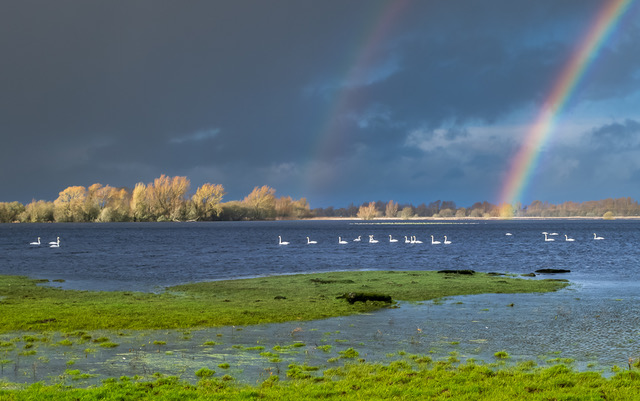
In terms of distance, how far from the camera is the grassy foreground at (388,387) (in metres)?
11.2

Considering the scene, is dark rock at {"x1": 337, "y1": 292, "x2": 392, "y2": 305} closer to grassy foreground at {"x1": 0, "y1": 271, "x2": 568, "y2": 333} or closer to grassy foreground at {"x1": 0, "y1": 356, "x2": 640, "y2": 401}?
grassy foreground at {"x1": 0, "y1": 271, "x2": 568, "y2": 333}

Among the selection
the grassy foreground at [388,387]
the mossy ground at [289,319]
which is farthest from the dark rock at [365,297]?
the grassy foreground at [388,387]

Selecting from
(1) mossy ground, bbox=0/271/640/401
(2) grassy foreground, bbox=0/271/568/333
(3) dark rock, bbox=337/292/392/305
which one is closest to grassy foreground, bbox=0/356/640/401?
(1) mossy ground, bbox=0/271/640/401

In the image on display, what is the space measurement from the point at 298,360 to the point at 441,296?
1553cm

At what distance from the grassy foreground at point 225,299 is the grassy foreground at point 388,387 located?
8.03m

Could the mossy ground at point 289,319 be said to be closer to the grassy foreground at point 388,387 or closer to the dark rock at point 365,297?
the grassy foreground at point 388,387

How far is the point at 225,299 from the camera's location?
90.8 ft

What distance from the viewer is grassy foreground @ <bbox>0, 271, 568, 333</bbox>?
20.6m

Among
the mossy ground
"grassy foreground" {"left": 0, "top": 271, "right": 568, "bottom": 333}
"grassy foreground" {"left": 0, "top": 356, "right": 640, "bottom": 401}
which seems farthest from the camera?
"grassy foreground" {"left": 0, "top": 271, "right": 568, "bottom": 333}

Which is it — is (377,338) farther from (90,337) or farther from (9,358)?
(9,358)

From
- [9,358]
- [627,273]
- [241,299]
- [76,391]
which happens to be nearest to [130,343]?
[9,358]

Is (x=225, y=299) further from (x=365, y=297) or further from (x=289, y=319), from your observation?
(x=365, y=297)

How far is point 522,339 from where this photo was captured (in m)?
17.8

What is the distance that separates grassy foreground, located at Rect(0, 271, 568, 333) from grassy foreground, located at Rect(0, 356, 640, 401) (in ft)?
26.3
